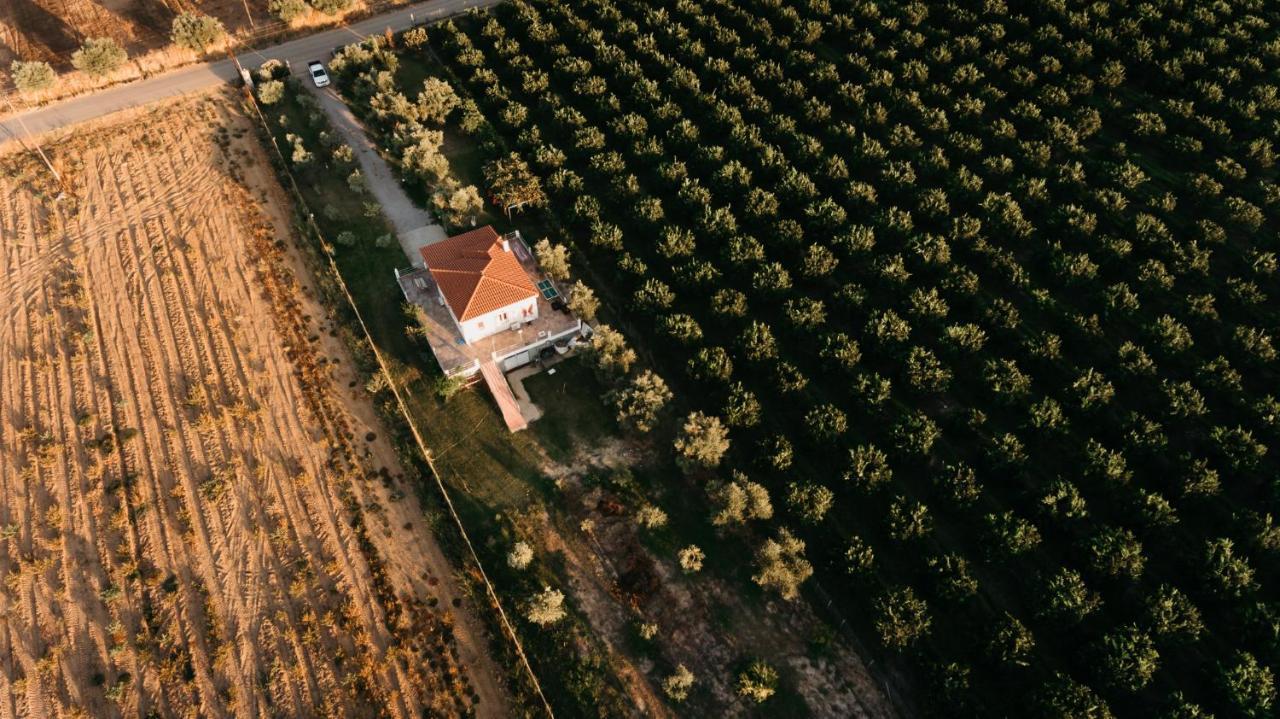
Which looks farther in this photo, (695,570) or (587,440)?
(587,440)

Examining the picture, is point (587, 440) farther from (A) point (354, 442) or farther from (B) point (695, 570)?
(A) point (354, 442)

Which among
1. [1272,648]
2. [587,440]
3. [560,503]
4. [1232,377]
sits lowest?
[1272,648]

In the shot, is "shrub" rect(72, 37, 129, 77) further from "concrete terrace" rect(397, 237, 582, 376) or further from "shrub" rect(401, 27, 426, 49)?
"concrete terrace" rect(397, 237, 582, 376)

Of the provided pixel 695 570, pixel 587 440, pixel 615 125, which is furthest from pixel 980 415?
pixel 615 125

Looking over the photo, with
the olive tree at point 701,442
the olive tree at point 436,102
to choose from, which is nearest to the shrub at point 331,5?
the olive tree at point 436,102

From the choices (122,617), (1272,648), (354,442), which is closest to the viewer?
(1272,648)

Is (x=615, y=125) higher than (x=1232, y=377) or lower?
higher
